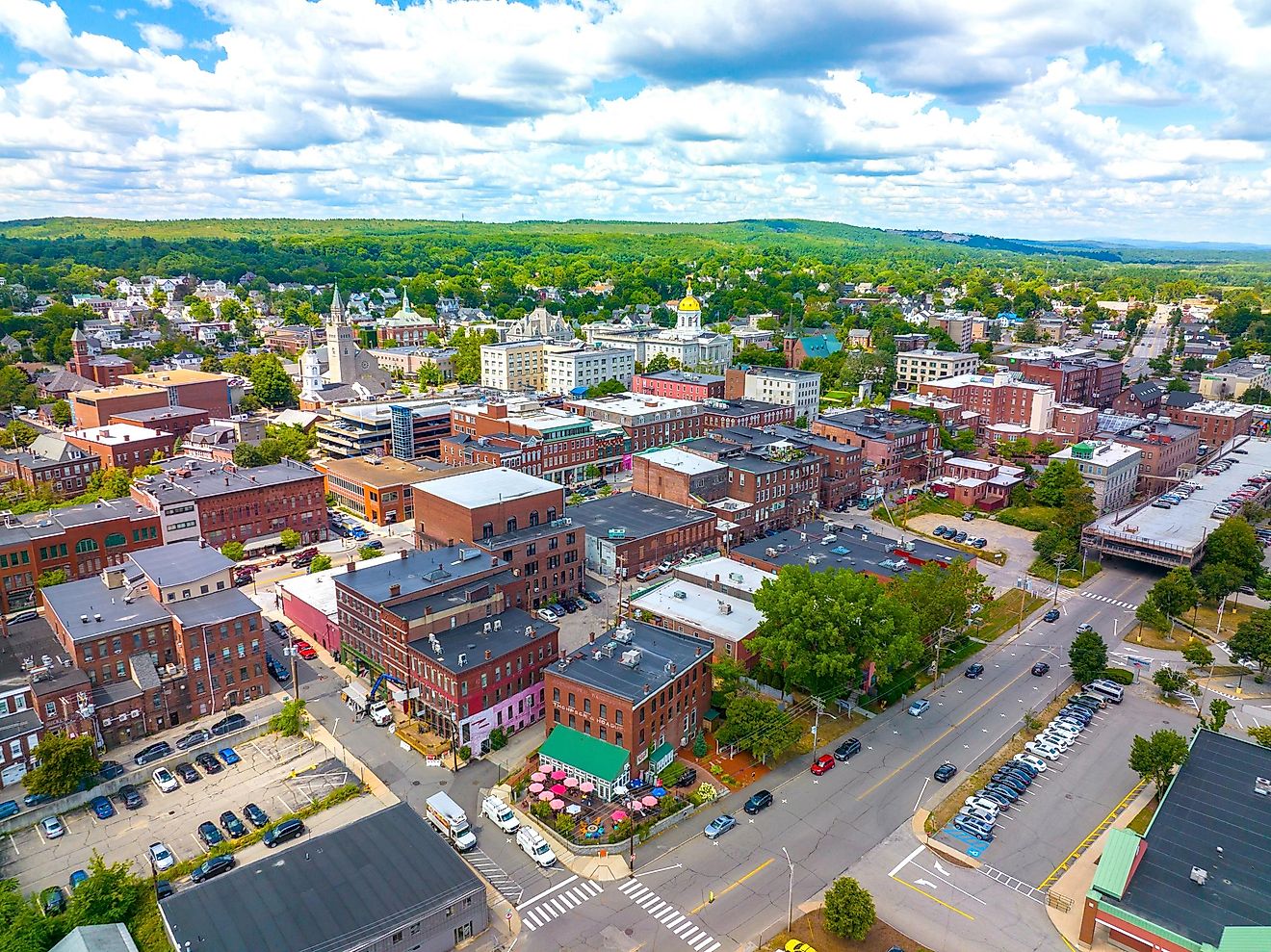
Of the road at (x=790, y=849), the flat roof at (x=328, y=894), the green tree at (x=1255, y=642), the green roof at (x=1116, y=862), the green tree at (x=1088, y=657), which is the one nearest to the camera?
the flat roof at (x=328, y=894)

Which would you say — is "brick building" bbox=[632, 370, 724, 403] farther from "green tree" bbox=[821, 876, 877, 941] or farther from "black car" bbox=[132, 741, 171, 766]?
"green tree" bbox=[821, 876, 877, 941]

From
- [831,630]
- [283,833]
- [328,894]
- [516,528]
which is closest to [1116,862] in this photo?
[831,630]

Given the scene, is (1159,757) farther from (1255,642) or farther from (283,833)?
(283,833)

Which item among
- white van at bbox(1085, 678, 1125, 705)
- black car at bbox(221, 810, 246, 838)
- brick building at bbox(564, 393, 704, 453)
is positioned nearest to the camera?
black car at bbox(221, 810, 246, 838)

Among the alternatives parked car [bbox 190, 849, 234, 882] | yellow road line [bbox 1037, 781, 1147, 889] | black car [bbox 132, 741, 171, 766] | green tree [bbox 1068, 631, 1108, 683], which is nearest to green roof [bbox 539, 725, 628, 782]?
parked car [bbox 190, 849, 234, 882]

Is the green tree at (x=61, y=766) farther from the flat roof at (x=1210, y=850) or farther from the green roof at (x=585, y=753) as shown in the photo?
the flat roof at (x=1210, y=850)

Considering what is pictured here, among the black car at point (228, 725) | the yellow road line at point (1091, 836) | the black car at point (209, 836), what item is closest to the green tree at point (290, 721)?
the black car at point (228, 725)
